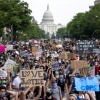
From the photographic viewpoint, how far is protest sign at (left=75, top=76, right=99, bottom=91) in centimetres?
1062

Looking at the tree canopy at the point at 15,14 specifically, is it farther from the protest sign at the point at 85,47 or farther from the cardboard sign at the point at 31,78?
the cardboard sign at the point at 31,78

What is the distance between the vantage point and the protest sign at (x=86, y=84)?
10.6 m

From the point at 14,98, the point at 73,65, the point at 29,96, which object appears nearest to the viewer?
the point at 14,98

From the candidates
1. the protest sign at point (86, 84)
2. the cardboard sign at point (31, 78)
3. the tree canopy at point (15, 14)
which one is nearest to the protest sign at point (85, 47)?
the cardboard sign at point (31, 78)

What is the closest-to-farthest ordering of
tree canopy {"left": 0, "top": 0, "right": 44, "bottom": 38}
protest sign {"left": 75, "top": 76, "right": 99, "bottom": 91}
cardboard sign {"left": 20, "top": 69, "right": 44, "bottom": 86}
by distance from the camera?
protest sign {"left": 75, "top": 76, "right": 99, "bottom": 91} < cardboard sign {"left": 20, "top": 69, "right": 44, "bottom": 86} < tree canopy {"left": 0, "top": 0, "right": 44, "bottom": 38}

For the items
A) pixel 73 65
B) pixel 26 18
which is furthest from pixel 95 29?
pixel 73 65

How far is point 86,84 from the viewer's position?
1073cm

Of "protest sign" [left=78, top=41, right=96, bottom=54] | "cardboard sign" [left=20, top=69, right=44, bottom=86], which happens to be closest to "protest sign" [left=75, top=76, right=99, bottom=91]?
"cardboard sign" [left=20, top=69, right=44, bottom=86]

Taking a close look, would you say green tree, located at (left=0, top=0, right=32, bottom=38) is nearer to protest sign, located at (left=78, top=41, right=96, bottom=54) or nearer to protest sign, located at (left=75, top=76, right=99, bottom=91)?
protest sign, located at (left=78, top=41, right=96, bottom=54)

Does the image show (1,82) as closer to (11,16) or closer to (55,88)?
(55,88)

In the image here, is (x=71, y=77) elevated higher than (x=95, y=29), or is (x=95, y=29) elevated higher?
(x=95, y=29)

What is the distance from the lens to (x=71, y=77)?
15.7m

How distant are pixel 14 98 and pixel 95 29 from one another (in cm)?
8688

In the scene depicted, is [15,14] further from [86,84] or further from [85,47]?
[86,84]
